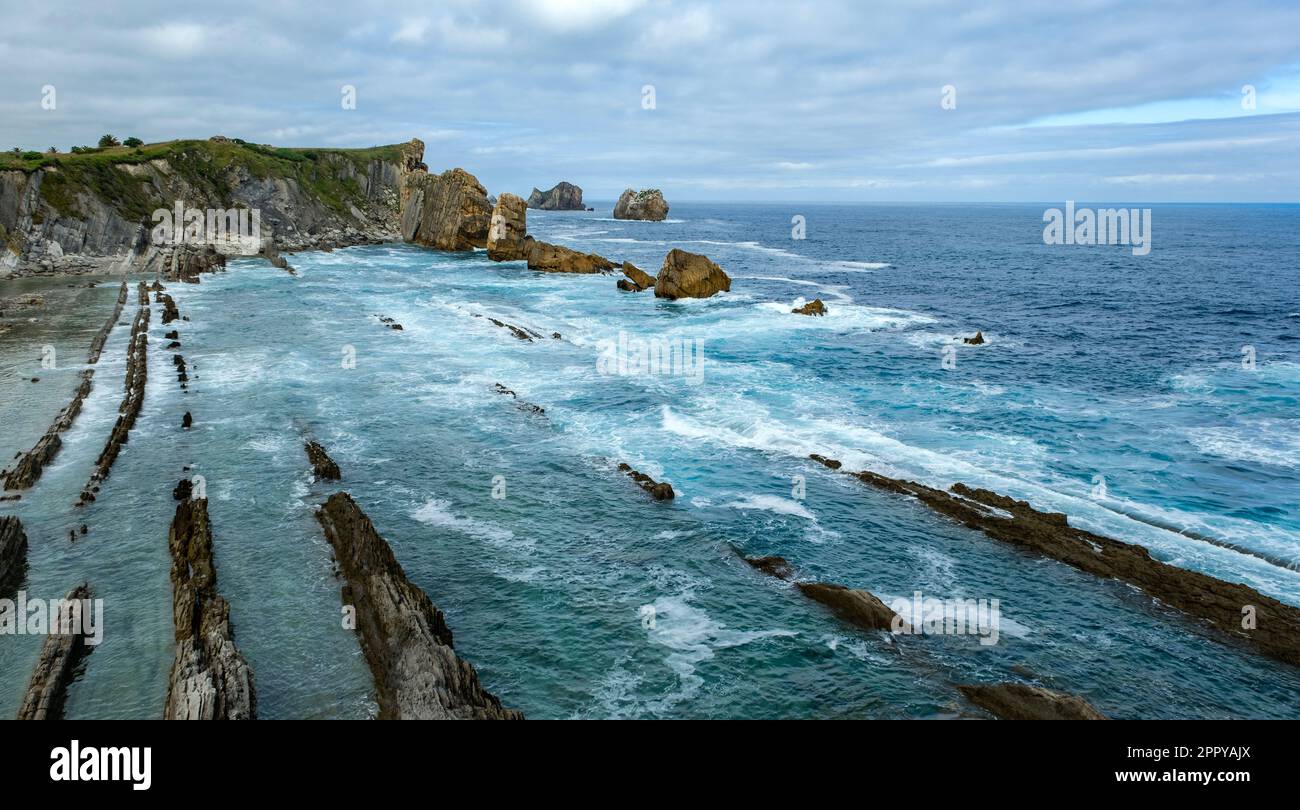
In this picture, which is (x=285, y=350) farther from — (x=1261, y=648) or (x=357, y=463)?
(x=1261, y=648)

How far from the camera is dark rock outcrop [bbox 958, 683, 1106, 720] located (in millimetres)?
17641

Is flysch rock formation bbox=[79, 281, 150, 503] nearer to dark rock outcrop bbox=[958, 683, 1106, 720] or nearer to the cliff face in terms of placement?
dark rock outcrop bbox=[958, 683, 1106, 720]

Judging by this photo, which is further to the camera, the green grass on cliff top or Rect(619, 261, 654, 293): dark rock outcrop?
the green grass on cliff top

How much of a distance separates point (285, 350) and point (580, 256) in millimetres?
60866

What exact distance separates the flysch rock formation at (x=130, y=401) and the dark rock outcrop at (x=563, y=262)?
55.7 meters

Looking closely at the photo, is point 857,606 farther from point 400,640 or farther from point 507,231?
point 507,231

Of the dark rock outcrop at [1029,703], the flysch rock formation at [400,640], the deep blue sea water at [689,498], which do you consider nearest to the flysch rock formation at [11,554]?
the deep blue sea water at [689,498]

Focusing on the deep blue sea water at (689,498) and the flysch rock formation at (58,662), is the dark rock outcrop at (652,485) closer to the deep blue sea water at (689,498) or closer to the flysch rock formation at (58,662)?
the deep blue sea water at (689,498)

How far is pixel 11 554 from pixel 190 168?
131 metres

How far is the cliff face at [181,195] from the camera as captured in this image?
9538cm

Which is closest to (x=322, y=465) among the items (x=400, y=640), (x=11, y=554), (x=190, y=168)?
(x=11, y=554)

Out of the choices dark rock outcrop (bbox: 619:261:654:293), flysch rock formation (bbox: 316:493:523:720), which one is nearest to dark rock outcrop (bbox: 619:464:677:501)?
flysch rock formation (bbox: 316:493:523:720)

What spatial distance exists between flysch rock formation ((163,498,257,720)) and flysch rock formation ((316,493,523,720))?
3106 millimetres

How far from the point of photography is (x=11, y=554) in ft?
79.2
